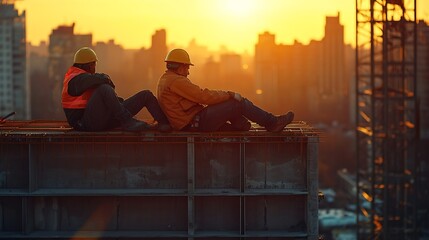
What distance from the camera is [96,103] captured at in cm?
894

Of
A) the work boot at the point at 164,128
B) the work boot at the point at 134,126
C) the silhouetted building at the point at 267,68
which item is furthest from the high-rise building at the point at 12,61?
the work boot at the point at 164,128

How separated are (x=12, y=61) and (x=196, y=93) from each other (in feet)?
208

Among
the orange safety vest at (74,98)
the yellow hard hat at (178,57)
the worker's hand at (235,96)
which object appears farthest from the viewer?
the orange safety vest at (74,98)

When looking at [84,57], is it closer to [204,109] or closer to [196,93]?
[196,93]

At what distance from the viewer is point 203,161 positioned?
332 inches

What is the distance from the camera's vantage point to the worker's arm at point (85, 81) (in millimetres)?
8992

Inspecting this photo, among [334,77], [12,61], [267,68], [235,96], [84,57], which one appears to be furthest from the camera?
[334,77]

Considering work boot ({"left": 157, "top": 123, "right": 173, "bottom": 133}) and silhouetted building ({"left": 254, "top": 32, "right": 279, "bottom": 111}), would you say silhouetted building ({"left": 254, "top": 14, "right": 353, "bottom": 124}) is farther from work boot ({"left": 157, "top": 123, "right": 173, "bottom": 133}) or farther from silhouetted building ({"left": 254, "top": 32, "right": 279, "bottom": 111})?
work boot ({"left": 157, "top": 123, "right": 173, "bottom": 133})

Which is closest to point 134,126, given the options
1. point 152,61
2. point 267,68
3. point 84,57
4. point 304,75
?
point 84,57

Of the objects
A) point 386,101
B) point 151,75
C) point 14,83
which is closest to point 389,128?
point 386,101

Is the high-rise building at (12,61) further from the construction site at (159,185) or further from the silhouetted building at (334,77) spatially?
the construction site at (159,185)

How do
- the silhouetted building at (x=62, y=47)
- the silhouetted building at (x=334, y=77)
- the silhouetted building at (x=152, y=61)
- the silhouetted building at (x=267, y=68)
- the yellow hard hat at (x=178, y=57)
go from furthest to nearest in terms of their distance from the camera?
the silhouetted building at (x=267, y=68), the silhouetted building at (x=334, y=77), the silhouetted building at (x=62, y=47), the silhouetted building at (x=152, y=61), the yellow hard hat at (x=178, y=57)

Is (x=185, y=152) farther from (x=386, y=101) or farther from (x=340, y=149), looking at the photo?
(x=340, y=149)

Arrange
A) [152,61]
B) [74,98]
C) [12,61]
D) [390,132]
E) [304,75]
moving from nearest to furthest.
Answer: [74,98] → [390,132] → [152,61] → [12,61] → [304,75]
